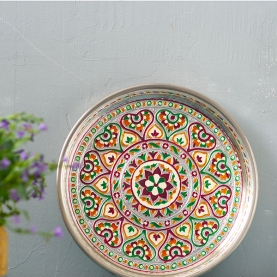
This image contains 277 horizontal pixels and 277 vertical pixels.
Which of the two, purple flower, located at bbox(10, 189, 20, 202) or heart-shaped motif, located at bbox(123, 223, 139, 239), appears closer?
purple flower, located at bbox(10, 189, 20, 202)

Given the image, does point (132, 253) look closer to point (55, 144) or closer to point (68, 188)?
point (68, 188)

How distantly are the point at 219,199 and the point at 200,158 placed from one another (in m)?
0.10

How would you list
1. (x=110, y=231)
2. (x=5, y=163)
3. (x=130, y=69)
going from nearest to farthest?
(x=5, y=163), (x=110, y=231), (x=130, y=69)

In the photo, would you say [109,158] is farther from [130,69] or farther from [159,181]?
[130,69]

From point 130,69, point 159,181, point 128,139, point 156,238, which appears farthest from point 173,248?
point 130,69

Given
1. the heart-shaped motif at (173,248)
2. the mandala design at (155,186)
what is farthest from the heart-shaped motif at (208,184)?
the heart-shaped motif at (173,248)

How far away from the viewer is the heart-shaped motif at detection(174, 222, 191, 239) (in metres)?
1.14

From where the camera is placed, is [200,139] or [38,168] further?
[200,139]

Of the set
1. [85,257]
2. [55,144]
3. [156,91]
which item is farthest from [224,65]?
[85,257]

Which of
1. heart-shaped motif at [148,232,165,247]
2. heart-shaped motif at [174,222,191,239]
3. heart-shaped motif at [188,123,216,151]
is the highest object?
heart-shaped motif at [188,123,216,151]

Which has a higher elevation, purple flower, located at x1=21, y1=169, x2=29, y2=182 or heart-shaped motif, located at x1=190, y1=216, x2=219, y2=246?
purple flower, located at x1=21, y1=169, x2=29, y2=182

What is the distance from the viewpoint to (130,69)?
4.06 feet

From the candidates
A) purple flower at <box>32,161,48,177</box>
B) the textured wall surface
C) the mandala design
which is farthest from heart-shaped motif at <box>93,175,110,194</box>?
purple flower at <box>32,161,48,177</box>

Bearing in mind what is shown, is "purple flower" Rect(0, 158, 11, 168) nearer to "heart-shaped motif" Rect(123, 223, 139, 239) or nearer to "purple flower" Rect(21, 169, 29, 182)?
"purple flower" Rect(21, 169, 29, 182)
